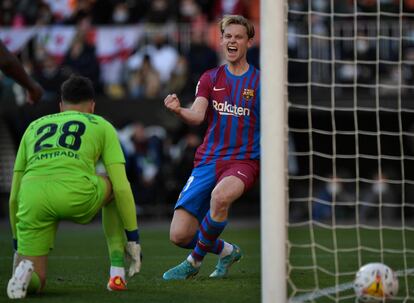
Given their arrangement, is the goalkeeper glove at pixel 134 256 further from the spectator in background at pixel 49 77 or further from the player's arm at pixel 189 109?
the spectator in background at pixel 49 77

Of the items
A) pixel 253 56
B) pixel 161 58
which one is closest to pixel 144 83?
pixel 161 58

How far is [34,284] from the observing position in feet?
23.4

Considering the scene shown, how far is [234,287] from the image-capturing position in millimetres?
7848

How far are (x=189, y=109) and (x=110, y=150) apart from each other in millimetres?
994

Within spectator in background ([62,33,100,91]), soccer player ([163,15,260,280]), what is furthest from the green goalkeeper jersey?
spectator in background ([62,33,100,91])

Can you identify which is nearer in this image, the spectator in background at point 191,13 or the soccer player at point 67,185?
the soccer player at point 67,185

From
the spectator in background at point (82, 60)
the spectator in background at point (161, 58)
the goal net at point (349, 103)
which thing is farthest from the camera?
the spectator in background at point (161, 58)

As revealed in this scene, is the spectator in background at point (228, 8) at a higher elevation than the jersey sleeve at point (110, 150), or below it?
higher

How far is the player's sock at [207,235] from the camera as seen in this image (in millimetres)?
8469

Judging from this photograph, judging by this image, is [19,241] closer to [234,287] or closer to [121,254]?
[121,254]

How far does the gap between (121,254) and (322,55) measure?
1271 centimetres

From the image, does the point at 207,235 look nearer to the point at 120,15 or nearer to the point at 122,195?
the point at 122,195

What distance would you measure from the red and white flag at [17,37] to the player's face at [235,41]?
12504 millimetres

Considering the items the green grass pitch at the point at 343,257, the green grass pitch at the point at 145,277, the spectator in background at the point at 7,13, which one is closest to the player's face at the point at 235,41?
the green grass pitch at the point at 343,257
